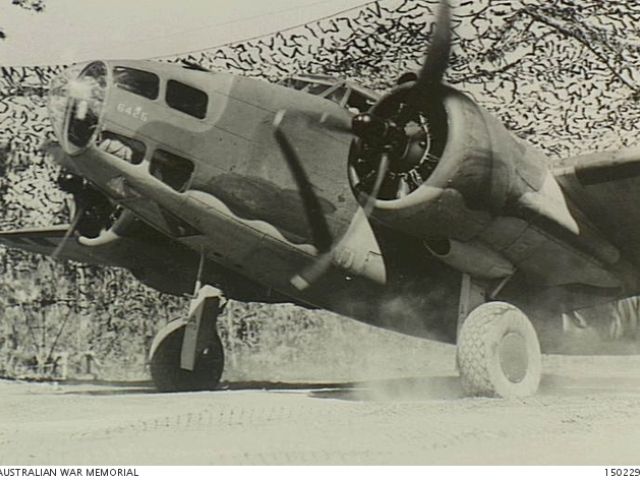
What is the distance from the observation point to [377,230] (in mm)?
7969

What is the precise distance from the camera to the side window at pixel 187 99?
706 centimetres

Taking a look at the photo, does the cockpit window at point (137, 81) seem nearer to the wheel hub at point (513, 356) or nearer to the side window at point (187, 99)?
the side window at point (187, 99)

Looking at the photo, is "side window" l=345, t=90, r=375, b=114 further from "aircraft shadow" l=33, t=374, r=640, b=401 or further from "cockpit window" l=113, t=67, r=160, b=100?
"aircraft shadow" l=33, t=374, r=640, b=401

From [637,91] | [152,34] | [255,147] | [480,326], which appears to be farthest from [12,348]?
[637,91]

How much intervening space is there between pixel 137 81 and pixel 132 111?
25cm

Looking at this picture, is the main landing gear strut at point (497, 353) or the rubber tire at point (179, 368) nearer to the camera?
the main landing gear strut at point (497, 353)

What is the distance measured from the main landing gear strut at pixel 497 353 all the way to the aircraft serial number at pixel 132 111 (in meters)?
3.19

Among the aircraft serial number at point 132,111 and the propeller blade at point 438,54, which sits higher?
the propeller blade at point 438,54

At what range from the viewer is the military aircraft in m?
7.01

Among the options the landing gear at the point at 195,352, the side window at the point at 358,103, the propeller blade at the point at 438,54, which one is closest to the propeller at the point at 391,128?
the propeller blade at the point at 438,54

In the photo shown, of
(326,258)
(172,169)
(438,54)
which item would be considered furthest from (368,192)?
(172,169)
